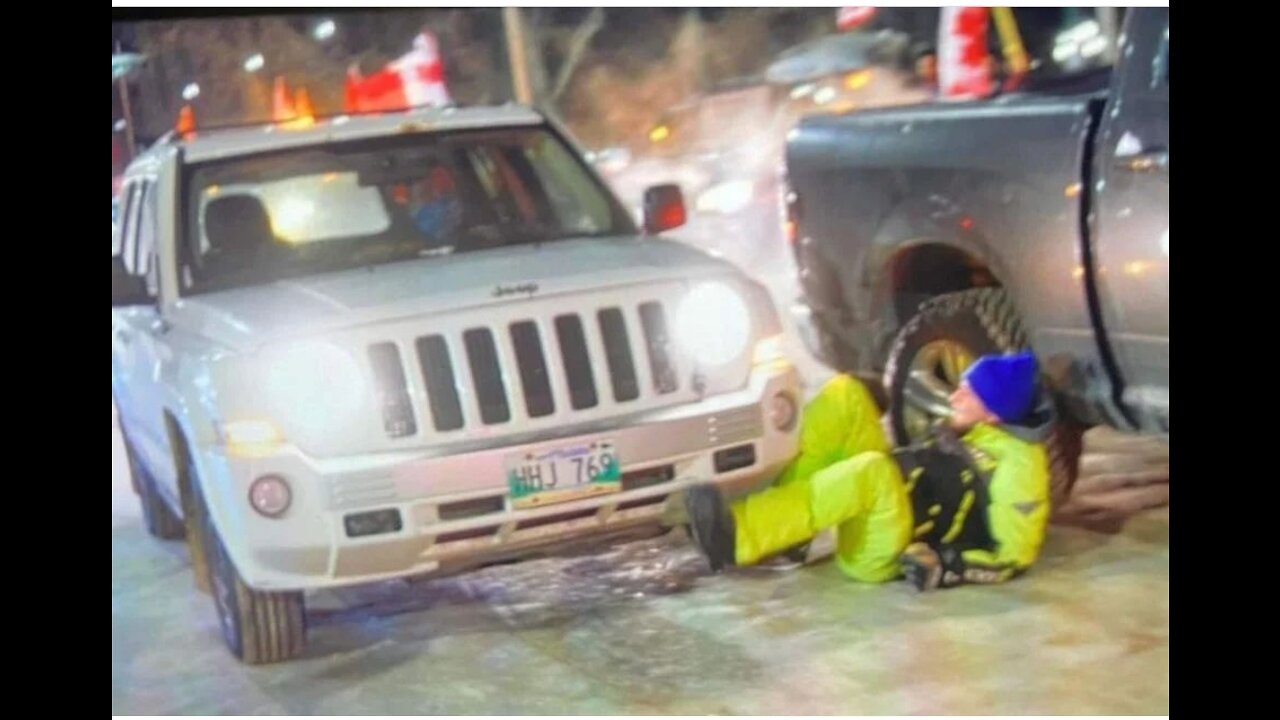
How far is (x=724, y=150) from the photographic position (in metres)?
3.86

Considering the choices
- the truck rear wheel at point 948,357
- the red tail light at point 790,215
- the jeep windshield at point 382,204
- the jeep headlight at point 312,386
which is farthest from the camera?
the red tail light at point 790,215

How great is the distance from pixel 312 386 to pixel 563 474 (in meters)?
0.57

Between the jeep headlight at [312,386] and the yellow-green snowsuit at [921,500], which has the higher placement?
the jeep headlight at [312,386]

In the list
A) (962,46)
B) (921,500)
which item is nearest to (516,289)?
(921,500)

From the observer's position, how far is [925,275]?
3920 millimetres

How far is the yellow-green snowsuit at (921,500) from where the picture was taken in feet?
11.7

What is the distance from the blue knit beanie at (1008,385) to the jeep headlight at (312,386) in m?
1.47

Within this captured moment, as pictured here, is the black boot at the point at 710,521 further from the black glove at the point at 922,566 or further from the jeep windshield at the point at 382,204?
the jeep windshield at the point at 382,204

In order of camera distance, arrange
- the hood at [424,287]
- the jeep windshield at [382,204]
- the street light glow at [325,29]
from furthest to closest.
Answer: the street light glow at [325,29], the jeep windshield at [382,204], the hood at [424,287]

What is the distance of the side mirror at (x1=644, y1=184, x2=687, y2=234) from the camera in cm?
374

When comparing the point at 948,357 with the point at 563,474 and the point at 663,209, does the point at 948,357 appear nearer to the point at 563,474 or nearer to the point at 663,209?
the point at 663,209

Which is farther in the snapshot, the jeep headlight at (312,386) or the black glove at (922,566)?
the black glove at (922,566)

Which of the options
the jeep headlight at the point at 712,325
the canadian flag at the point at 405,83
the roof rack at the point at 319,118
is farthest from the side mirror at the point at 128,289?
the jeep headlight at the point at 712,325

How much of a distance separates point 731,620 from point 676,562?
0.70 ft
